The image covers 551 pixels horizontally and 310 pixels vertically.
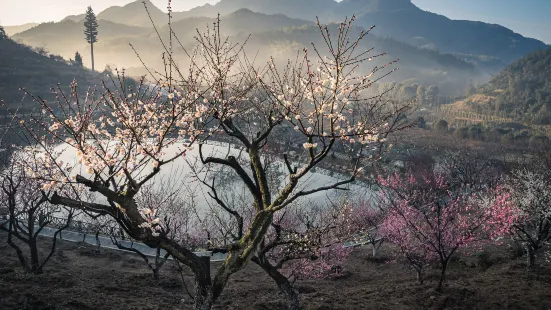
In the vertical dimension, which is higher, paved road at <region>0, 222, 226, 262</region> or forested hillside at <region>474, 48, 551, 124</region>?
forested hillside at <region>474, 48, 551, 124</region>

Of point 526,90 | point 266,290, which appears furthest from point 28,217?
point 526,90

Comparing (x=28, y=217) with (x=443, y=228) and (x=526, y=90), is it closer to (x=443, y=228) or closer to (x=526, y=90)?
(x=443, y=228)

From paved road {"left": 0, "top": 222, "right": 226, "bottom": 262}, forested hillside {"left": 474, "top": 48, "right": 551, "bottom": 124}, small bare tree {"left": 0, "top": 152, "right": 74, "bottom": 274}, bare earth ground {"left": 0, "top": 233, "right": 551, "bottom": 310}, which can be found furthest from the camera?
forested hillside {"left": 474, "top": 48, "right": 551, "bottom": 124}

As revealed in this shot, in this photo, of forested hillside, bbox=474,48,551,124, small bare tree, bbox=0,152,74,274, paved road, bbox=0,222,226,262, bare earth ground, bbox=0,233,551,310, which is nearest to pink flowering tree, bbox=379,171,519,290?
bare earth ground, bbox=0,233,551,310

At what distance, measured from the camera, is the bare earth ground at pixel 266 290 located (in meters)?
9.63

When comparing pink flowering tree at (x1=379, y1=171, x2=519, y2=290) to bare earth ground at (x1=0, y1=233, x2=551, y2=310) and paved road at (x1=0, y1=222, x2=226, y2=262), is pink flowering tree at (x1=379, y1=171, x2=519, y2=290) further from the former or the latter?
paved road at (x1=0, y1=222, x2=226, y2=262)

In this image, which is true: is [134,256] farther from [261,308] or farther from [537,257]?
[537,257]

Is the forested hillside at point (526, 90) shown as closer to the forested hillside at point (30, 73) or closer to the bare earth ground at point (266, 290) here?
the bare earth ground at point (266, 290)

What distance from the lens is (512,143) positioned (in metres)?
70.2

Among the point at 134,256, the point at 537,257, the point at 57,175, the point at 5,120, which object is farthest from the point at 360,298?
the point at 5,120

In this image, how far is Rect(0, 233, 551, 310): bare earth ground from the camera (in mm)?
9633

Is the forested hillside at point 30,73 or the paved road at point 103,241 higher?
the forested hillside at point 30,73

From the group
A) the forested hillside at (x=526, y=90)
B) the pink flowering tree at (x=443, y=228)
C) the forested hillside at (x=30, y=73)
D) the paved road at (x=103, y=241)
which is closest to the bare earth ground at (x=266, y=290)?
the pink flowering tree at (x=443, y=228)

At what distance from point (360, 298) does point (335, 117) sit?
25.3 ft
